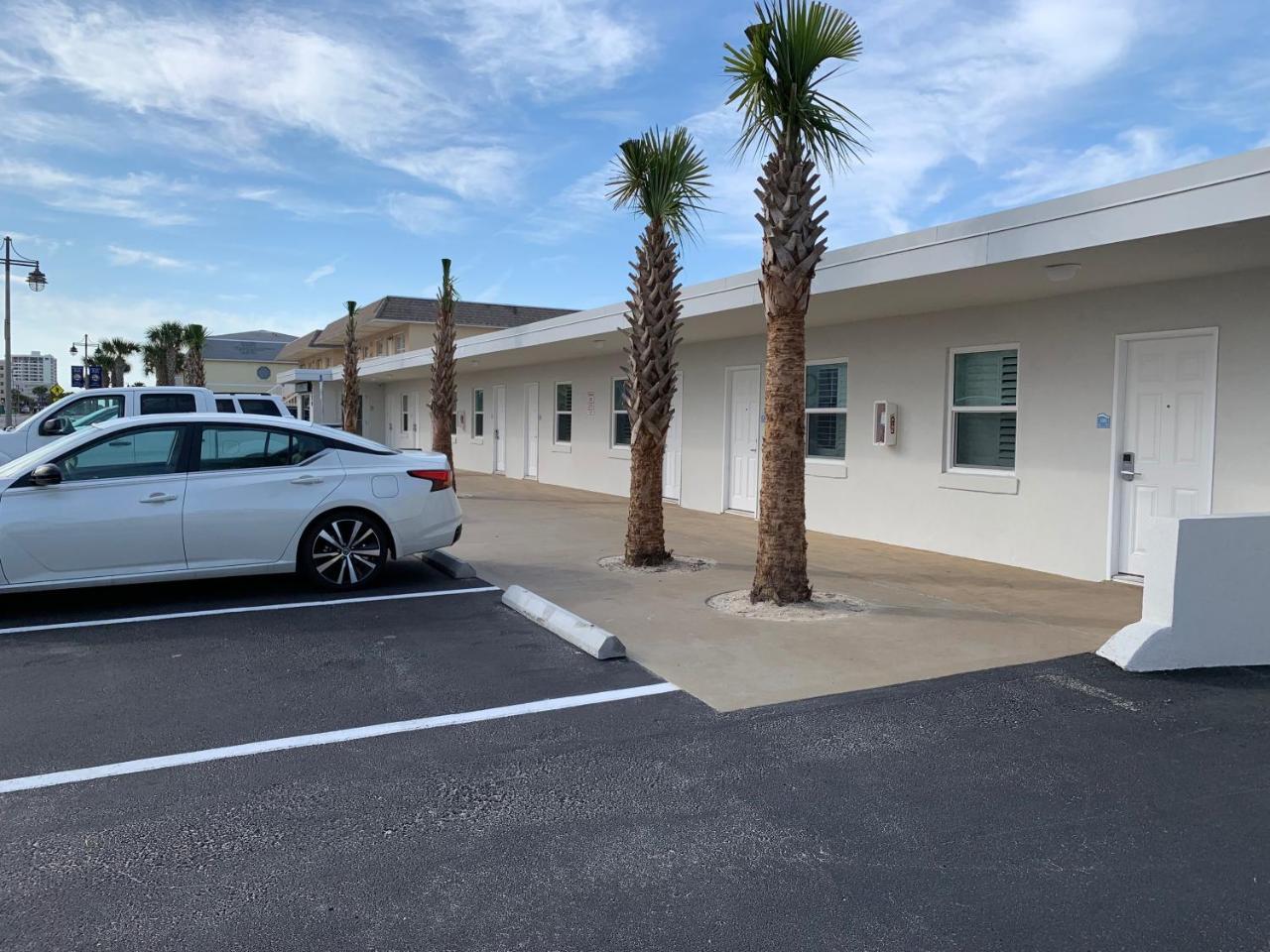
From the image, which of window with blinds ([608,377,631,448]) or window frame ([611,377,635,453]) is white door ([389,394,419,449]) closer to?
window frame ([611,377,635,453])

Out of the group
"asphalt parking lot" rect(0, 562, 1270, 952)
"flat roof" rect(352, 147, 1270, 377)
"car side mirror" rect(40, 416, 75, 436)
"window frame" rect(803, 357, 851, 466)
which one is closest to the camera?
"asphalt parking lot" rect(0, 562, 1270, 952)

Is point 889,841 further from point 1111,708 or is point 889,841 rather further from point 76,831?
point 76,831

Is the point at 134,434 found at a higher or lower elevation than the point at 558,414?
lower

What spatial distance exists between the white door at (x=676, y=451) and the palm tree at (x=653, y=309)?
5.96m

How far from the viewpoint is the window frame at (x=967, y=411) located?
32.7ft

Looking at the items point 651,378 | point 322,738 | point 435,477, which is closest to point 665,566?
point 651,378

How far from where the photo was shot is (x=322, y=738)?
15.4ft

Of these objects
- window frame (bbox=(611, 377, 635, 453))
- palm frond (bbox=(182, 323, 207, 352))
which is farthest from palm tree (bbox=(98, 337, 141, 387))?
window frame (bbox=(611, 377, 635, 453))

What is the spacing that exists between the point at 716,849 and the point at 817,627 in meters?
3.59

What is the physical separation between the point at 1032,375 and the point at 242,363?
62732 millimetres

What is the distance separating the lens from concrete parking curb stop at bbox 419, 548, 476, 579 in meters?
8.98

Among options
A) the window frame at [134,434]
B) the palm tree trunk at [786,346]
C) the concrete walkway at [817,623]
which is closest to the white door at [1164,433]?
the concrete walkway at [817,623]

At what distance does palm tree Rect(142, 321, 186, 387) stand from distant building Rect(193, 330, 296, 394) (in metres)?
2.22

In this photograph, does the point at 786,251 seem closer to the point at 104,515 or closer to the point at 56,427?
the point at 104,515
